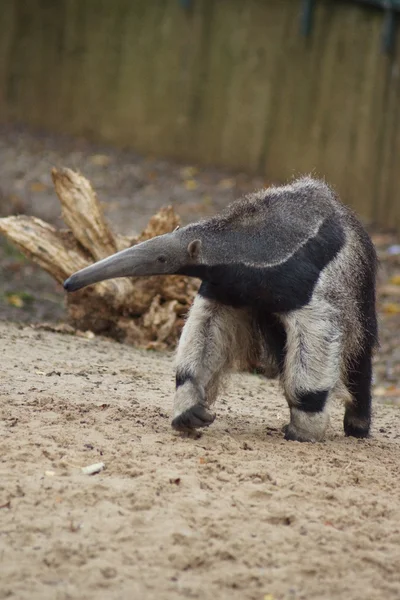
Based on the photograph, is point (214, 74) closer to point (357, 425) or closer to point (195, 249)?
point (357, 425)

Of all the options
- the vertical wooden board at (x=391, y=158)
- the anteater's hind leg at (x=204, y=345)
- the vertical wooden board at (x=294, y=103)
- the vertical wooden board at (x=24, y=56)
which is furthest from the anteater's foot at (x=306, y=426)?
the vertical wooden board at (x=24, y=56)

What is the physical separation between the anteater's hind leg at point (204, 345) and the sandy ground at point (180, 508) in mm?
237

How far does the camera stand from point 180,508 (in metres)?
4.07

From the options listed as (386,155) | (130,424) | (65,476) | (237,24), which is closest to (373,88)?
(386,155)

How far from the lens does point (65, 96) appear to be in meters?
17.2

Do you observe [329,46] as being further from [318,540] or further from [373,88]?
[318,540]

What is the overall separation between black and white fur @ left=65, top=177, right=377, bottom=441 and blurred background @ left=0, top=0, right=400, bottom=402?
20.3 feet

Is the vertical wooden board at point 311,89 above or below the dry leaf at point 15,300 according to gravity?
above

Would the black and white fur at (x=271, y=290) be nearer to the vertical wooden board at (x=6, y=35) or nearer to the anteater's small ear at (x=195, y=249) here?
the anteater's small ear at (x=195, y=249)

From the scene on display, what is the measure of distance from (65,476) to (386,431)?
113 inches

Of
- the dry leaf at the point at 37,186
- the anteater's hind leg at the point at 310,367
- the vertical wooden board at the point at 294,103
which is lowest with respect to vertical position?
the anteater's hind leg at the point at 310,367

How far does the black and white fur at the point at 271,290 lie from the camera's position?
516 cm

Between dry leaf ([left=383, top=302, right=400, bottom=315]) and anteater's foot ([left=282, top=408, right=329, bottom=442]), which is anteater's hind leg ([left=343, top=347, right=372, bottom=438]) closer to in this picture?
anteater's foot ([left=282, top=408, right=329, bottom=442])

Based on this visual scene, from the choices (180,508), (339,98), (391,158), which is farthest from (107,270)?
(339,98)
